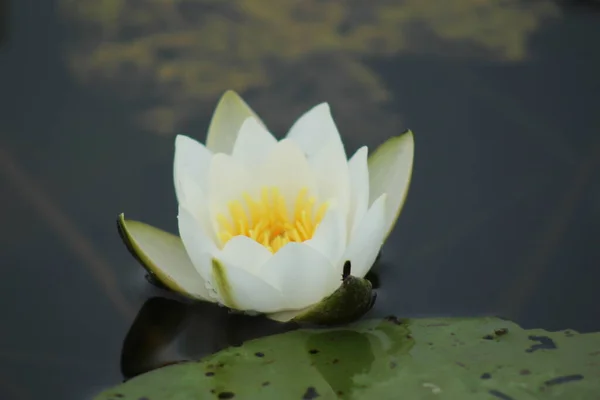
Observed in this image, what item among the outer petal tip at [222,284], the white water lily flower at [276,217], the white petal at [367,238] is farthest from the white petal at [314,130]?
the outer petal tip at [222,284]

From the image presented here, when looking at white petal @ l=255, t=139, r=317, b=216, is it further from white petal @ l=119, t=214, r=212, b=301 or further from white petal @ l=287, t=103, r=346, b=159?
white petal @ l=119, t=214, r=212, b=301

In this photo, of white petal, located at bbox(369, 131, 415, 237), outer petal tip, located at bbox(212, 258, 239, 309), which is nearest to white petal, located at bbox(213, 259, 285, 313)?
outer petal tip, located at bbox(212, 258, 239, 309)

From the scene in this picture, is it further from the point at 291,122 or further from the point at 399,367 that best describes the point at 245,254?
the point at 291,122

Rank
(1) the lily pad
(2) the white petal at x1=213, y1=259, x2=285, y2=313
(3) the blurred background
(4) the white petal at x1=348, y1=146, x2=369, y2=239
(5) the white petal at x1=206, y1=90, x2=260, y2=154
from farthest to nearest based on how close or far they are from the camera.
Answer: (5) the white petal at x1=206, y1=90, x2=260, y2=154 < (3) the blurred background < (4) the white petal at x1=348, y1=146, x2=369, y2=239 < (2) the white petal at x1=213, y1=259, x2=285, y2=313 < (1) the lily pad

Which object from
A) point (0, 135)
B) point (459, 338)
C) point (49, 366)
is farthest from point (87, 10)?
point (459, 338)

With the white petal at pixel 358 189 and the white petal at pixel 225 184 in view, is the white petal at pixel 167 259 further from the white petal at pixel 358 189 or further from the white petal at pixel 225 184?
the white petal at pixel 358 189
